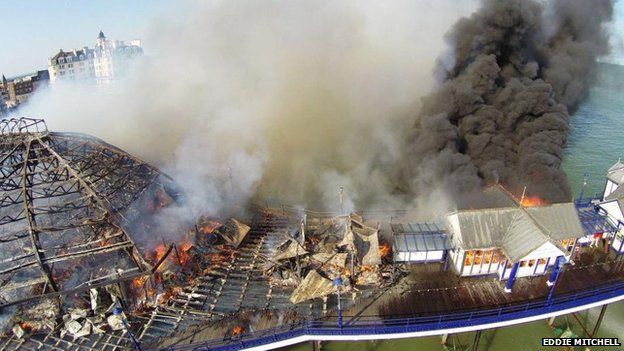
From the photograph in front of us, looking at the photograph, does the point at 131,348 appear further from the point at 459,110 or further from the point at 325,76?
the point at 325,76

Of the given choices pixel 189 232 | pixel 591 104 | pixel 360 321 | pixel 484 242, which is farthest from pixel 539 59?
pixel 591 104

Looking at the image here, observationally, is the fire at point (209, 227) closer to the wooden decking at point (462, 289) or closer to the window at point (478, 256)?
the wooden decking at point (462, 289)

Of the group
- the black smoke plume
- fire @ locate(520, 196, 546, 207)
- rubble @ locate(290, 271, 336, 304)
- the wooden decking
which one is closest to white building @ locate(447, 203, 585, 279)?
A: the wooden decking

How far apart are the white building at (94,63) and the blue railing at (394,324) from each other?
91.7 metres

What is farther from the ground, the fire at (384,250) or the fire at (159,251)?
the fire at (159,251)

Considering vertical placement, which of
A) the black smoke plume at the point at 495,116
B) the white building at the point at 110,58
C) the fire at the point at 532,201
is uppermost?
the white building at the point at 110,58

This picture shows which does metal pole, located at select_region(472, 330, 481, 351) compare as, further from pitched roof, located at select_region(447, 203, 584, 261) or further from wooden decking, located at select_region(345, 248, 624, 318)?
pitched roof, located at select_region(447, 203, 584, 261)

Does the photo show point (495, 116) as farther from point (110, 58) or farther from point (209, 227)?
point (110, 58)

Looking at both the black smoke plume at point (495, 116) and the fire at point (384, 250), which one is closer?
the fire at point (384, 250)

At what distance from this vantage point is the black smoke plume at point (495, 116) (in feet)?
98.2

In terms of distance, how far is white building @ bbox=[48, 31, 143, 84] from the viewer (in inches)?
3816

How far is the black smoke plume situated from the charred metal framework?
22.7 m

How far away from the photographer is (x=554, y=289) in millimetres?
23453

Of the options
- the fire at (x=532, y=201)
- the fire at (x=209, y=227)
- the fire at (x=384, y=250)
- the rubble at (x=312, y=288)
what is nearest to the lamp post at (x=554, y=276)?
the fire at (x=532, y=201)
